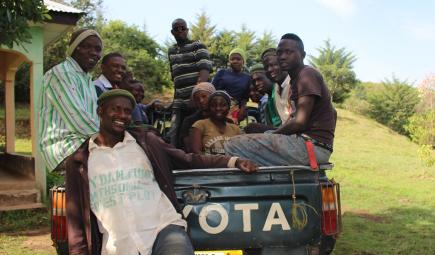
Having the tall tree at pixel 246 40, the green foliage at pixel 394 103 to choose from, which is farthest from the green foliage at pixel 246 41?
the green foliage at pixel 394 103

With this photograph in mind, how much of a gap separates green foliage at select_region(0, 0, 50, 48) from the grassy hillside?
13.6 ft

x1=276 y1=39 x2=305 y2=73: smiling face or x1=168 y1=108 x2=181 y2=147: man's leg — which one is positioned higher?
x1=276 y1=39 x2=305 y2=73: smiling face

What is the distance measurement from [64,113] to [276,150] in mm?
1378

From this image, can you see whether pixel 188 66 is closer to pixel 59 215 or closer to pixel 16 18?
pixel 16 18

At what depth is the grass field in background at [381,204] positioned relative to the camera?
6.16 meters

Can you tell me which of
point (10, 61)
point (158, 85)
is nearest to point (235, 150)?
point (10, 61)

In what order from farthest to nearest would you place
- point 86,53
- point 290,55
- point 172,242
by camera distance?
1. point 290,55
2. point 86,53
3. point 172,242

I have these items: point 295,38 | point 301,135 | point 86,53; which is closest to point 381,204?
point 295,38

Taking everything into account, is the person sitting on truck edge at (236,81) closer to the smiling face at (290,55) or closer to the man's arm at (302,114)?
the smiling face at (290,55)

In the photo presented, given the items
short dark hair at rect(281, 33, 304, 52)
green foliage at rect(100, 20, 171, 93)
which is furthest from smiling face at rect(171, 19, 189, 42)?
green foliage at rect(100, 20, 171, 93)

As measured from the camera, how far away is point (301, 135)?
3312 millimetres

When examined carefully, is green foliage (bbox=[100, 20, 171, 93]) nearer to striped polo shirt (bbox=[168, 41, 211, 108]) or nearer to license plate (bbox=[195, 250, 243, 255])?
striped polo shirt (bbox=[168, 41, 211, 108])

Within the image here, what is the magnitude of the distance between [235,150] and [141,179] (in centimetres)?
77

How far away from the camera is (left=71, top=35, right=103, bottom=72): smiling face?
3.43 meters
